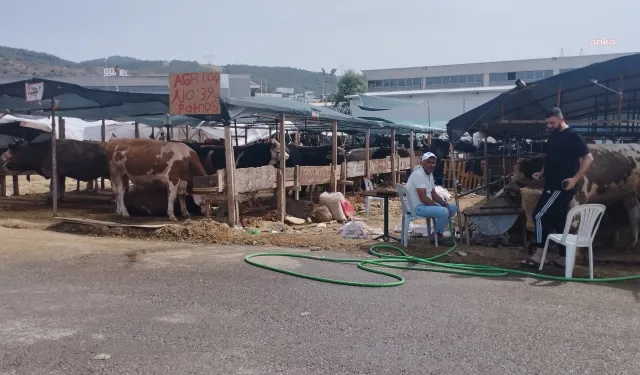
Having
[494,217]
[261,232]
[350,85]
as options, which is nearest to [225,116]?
[261,232]

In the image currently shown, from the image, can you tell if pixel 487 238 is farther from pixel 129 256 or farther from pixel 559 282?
pixel 129 256

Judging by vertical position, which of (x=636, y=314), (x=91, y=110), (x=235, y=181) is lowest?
(x=636, y=314)

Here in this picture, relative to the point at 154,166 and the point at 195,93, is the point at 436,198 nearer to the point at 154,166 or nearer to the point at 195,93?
the point at 195,93

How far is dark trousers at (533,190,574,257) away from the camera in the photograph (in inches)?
320

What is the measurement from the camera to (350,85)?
62.1 metres

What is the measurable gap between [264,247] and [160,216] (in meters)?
4.34

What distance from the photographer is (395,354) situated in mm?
4918

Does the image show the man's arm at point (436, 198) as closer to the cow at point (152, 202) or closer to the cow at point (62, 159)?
the cow at point (152, 202)

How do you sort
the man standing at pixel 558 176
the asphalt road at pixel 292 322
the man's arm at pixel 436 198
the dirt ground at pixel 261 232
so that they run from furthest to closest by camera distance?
1. the man's arm at pixel 436 198
2. the dirt ground at pixel 261 232
3. the man standing at pixel 558 176
4. the asphalt road at pixel 292 322

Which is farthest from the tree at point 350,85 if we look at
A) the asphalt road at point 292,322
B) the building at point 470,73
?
the asphalt road at point 292,322

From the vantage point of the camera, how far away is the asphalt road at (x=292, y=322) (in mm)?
4734

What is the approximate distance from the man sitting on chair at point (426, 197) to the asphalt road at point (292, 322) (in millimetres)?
1694

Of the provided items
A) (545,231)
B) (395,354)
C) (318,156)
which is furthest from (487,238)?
(318,156)

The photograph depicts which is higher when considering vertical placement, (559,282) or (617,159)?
(617,159)
